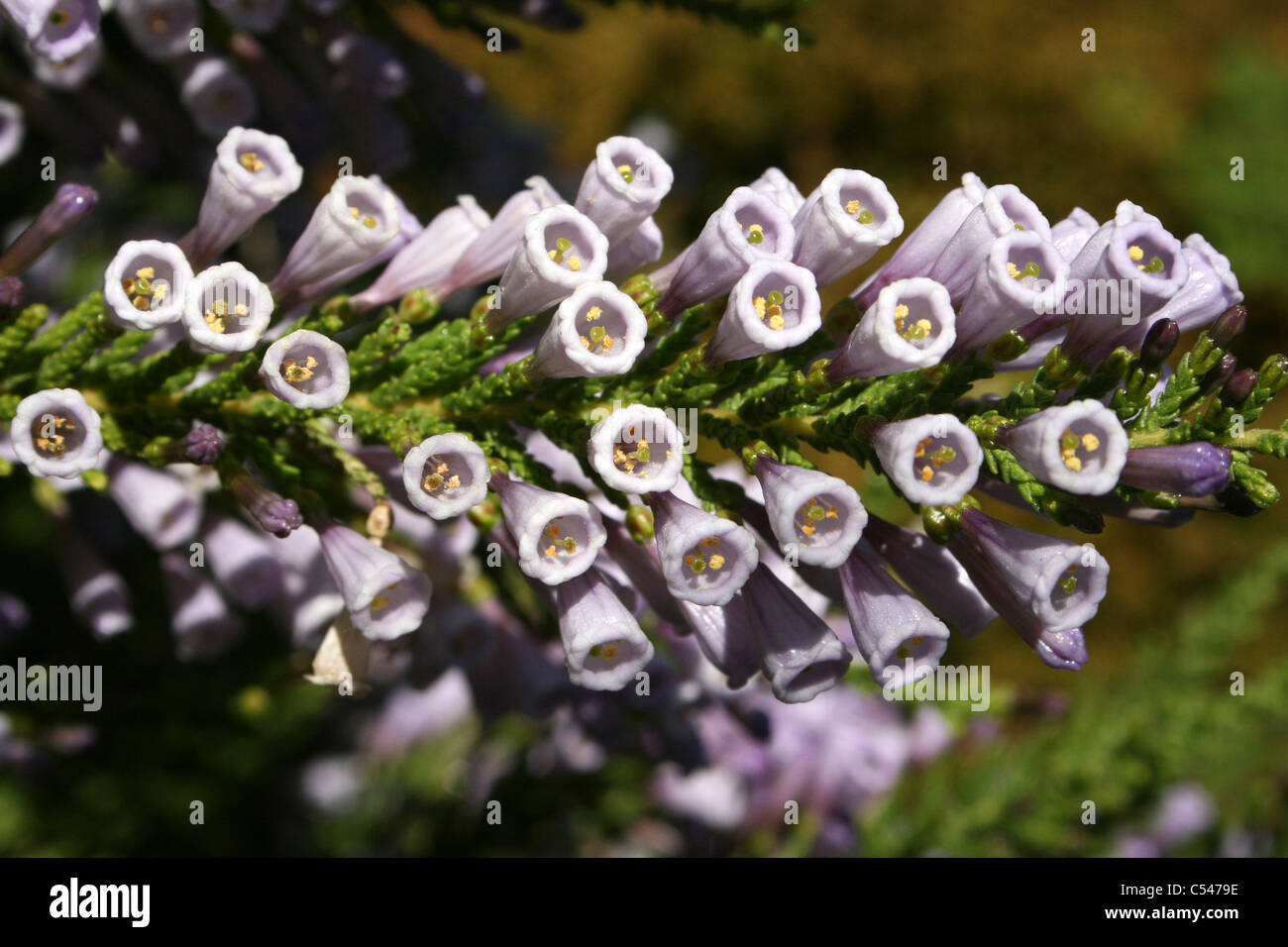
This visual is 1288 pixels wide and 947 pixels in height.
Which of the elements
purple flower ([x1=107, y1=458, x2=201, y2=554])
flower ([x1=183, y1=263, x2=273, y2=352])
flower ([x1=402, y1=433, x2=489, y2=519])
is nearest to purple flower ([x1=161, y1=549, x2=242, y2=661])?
purple flower ([x1=107, y1=458, x2=201, y2=554])

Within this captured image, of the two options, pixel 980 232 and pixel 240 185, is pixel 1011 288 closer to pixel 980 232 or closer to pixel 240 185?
pixel 980 232

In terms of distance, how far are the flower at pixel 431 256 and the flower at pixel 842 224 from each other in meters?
0.87

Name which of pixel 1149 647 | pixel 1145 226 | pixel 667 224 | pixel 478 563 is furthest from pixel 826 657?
pixel 667 224

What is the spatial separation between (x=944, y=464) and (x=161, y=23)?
2.74 metres

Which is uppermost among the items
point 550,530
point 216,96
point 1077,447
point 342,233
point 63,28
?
point 216,96

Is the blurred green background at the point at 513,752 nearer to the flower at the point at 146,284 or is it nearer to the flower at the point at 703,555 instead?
the flower at the point at 146,284

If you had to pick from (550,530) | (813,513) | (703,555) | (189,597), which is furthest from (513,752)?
(813,513)

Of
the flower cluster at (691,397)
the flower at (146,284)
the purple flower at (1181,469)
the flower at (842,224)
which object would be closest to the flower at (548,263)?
the flower cluster at (691,397)

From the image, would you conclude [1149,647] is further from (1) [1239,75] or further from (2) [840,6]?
(1) [1239,75]

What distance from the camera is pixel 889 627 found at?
89.0 inches

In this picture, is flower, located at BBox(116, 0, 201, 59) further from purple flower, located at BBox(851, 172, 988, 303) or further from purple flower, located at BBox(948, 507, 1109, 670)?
purple flower, located at BBox(948, 507, 1109, 670)

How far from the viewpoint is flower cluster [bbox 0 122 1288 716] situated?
6.97 feet

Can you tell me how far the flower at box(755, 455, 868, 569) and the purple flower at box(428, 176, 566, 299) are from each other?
90cm

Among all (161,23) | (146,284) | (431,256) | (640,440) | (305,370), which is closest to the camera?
(640,440)
